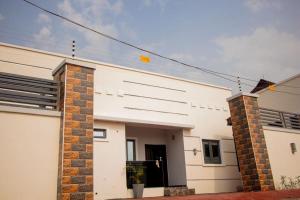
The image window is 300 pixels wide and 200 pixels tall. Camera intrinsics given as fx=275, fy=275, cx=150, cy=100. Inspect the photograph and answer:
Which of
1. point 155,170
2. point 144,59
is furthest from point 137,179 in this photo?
point 144,59

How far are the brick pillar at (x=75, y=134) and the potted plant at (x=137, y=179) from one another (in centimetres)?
444

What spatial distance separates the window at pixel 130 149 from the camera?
422 inches

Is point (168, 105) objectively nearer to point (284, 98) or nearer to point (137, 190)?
point (137, 190)

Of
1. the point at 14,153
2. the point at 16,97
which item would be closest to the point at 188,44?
the point at 16,97

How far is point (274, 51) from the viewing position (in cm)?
1039

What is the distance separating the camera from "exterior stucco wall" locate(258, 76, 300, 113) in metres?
12.6

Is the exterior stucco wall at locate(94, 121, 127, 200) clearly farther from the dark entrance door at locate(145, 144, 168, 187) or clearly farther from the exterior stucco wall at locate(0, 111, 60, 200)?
the exterior stucco wall at locate(0, 111, 60, 200)

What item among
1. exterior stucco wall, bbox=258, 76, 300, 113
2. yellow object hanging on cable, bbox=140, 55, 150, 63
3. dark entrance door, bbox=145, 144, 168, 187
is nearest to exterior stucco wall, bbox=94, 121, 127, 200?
dark entrance door, bbox=145, 144, 168, 187

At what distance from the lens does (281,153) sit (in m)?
8.95

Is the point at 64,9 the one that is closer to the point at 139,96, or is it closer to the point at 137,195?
the point at 139,96

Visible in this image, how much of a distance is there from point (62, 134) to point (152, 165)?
5664mm

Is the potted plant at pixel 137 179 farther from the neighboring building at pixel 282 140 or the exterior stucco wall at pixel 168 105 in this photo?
the neighboring building at pixel 282 140

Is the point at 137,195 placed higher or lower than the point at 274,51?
lower

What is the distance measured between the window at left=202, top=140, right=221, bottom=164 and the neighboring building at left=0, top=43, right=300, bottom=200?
0.04 metres
